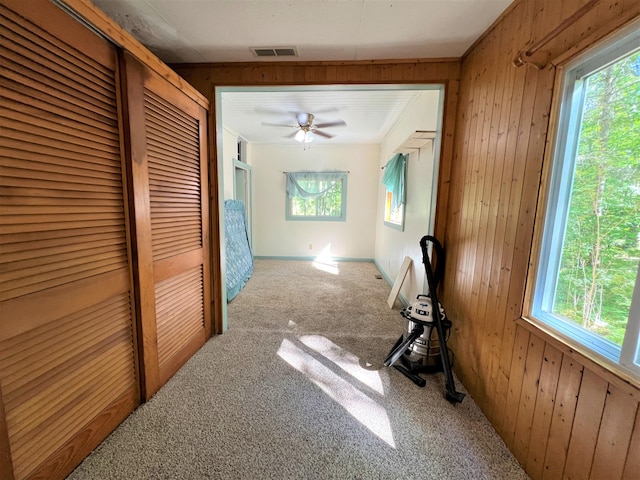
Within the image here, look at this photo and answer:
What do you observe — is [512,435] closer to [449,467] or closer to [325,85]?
[449,467]

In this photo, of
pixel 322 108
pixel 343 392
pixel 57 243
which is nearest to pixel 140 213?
pixel 57 243

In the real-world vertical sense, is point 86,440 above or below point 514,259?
below

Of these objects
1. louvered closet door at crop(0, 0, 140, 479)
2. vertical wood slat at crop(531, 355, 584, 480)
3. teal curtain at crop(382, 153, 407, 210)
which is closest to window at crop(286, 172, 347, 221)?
teal curtain at crop(382, 153, 407, 210)

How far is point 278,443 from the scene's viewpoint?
4.31 ft

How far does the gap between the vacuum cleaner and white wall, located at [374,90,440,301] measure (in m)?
0.43

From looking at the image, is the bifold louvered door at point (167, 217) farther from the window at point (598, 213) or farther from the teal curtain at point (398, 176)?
the teal curtain at point (398, 176)

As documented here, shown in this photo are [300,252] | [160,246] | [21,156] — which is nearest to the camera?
[21,156]

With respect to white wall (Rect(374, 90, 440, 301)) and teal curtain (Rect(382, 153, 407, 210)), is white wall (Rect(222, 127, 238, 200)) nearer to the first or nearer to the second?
teal curtain (Rect(382, 153, 407, 210))

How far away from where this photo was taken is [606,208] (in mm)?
952

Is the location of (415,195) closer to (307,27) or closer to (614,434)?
(307,27)

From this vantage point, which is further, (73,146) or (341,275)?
(341,275)

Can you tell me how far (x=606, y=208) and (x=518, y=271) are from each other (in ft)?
1.43

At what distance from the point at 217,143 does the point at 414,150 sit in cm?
218

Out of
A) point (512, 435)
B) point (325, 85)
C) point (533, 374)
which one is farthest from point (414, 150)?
point (512, 435)
